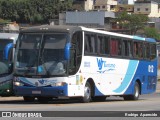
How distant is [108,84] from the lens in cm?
2647

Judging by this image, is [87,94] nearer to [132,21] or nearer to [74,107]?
[74,107]

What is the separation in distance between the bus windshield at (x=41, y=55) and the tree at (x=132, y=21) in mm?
123516

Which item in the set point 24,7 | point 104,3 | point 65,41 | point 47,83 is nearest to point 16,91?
point 47,83

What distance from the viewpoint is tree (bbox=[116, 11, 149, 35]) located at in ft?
488

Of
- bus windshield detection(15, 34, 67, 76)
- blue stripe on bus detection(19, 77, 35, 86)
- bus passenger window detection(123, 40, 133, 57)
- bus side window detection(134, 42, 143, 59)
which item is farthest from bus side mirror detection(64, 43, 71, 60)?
bus side window detection(134, 42, 143, 59)

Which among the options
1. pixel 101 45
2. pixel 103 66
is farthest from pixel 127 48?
pixel 101 45

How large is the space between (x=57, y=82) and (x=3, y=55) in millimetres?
3412

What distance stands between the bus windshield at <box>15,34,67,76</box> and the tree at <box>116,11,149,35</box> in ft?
405

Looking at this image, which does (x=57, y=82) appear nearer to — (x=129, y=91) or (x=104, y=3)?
(x=129, y=91)

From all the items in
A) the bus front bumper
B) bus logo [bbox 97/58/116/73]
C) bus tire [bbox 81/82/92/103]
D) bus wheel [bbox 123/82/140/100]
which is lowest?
bus wheel [bbox 123/82/140/100]

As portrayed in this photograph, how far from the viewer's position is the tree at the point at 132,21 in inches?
5855

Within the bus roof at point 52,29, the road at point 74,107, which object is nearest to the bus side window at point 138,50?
the road at point 74,107

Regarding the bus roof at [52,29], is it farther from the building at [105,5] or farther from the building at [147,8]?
the building at [105,5]

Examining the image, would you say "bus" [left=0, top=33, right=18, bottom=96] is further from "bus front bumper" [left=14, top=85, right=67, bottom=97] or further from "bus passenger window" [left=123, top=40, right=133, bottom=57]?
"bus passenger window" [left=123, top=40, right=133, bottom=57]
